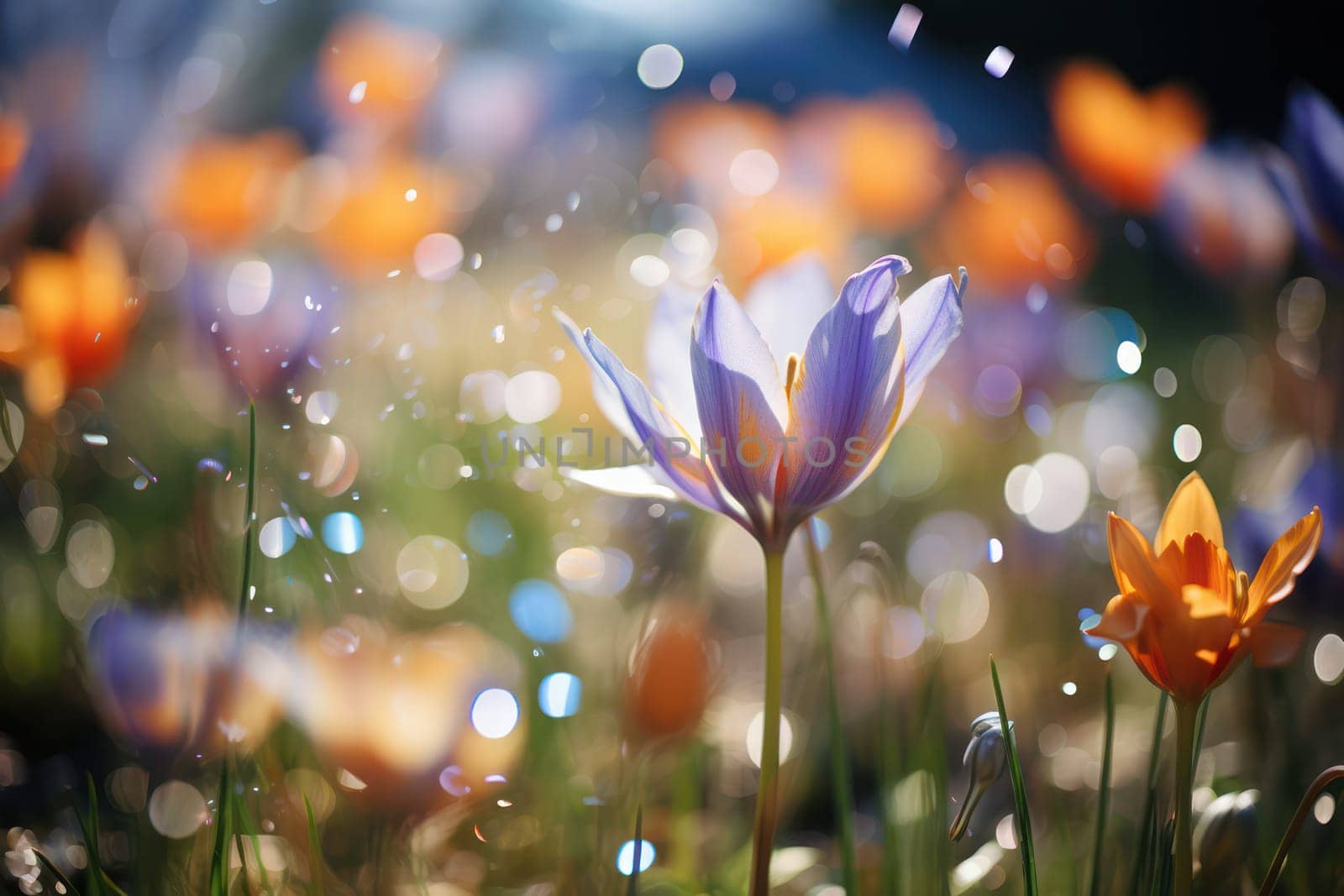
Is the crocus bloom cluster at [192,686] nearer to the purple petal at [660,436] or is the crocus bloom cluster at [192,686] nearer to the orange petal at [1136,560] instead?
the purple petal at [660,436]

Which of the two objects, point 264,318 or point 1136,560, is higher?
point 1136,560

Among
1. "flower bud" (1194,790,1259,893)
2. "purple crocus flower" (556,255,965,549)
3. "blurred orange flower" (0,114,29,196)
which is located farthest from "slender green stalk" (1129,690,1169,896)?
"blurred orange flower" (0,114,29,196)

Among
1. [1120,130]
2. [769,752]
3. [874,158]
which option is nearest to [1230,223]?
[1120,130]

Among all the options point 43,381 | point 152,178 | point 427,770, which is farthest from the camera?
point 152,178

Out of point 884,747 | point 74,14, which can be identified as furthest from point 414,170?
point 884,747

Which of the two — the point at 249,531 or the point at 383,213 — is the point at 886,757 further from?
the point at 383,213

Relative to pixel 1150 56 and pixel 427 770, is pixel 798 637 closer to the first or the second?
pixel 427 770
